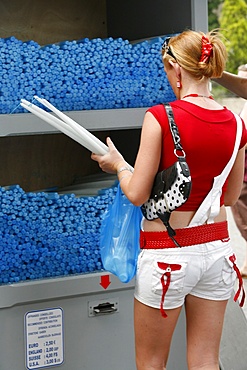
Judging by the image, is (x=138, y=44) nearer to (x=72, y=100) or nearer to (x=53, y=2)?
(x=72, y=100)

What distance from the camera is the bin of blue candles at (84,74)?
A: 3.36 m

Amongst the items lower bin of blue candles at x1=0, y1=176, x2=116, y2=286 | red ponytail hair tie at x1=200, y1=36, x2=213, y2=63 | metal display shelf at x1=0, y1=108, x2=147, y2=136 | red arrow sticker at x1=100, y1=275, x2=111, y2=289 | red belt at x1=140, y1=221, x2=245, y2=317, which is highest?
red ponytail hair tie at x1=200, y1=36, x2=213, y2=63

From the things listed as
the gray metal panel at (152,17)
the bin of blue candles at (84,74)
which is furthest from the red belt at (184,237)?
the gray metal panel at (152,17)

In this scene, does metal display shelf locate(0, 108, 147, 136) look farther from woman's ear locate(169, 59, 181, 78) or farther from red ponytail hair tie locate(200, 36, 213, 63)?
red ponytail hair tie locate(200, 36, 213, 63)

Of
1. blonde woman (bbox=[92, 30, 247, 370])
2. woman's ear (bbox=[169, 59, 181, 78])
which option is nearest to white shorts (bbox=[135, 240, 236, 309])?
blonde woman (bbox=[92, 30, 247, 370])

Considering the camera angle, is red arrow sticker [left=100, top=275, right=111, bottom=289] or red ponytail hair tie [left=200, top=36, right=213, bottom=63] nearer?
red ponytail hair tie [left=200, top=36, right=213, bottom=63]

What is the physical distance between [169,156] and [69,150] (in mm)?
1591

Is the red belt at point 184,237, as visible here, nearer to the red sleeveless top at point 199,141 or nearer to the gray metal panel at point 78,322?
the red sleeveless top at point 199,141

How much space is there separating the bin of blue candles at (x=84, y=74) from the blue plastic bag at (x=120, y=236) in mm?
549

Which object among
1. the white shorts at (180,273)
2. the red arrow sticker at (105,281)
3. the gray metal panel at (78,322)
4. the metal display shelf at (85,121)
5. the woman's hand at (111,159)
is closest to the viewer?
the white shorts at (180,273)

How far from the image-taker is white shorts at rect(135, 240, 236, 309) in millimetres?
2811

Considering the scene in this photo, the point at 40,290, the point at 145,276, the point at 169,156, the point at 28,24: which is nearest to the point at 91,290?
the point at 40,290

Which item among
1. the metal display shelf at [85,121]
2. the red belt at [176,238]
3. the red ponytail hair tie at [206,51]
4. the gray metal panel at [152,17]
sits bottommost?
the red belt at [176,238]

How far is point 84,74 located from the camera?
3.49 m
